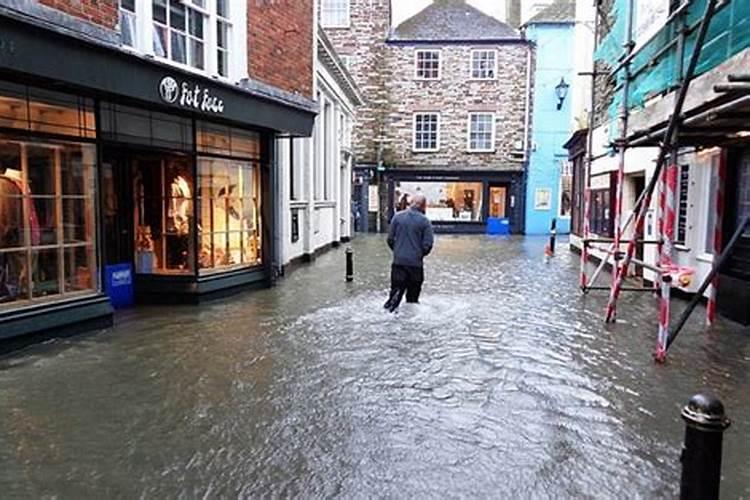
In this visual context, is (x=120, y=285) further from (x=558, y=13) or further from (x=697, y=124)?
(x=558, y=13)

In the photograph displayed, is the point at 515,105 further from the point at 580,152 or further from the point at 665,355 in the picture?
the point at 665,355

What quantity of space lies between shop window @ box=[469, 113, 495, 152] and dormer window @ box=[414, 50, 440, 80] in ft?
8.30

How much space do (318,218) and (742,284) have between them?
11364 mm

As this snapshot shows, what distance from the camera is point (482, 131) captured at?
93.5 feet

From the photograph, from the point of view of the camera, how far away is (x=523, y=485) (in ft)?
11.3

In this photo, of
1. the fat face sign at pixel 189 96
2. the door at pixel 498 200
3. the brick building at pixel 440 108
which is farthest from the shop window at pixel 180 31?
the door at pixel 498 200

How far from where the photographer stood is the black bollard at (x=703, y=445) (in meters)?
2.58

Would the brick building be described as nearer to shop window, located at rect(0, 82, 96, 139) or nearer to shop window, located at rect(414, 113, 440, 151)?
shop window, located at rect(414, 113, 440, 151)

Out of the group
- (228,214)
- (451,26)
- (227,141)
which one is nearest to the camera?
(227,141)

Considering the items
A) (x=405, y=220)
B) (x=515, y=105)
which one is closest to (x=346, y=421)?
(x=405, y=220)

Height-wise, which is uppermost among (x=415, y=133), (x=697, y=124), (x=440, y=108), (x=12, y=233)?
(x=440, y=108)

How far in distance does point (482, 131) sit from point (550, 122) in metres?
3.03

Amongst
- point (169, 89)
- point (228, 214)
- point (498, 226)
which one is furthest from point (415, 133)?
point (169, 89)

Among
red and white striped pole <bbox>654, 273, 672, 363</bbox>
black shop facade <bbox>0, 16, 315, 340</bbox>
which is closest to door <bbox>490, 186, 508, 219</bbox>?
black shop facade <bbox>0, 16, 315, 340</bbox>
